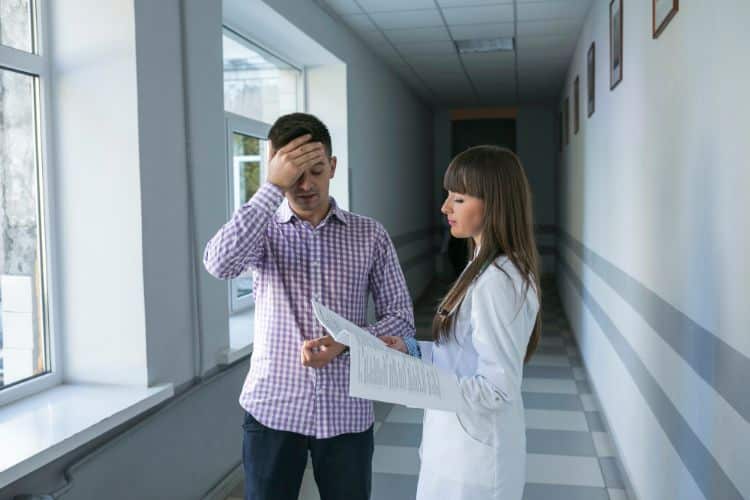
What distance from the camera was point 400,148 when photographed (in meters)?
7.63

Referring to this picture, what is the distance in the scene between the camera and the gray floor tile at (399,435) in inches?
147

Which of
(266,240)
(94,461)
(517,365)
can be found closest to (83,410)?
(94,461)

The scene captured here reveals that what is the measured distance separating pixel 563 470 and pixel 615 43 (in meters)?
2.20

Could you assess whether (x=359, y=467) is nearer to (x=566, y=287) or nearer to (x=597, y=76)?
(x=597, y=76)

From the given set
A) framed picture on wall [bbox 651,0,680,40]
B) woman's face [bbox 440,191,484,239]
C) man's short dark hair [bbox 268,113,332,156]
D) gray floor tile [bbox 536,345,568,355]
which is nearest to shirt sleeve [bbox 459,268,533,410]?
woman's face [bbox 440,191,484,239]

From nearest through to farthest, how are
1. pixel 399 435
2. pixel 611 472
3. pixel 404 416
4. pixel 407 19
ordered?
pixel 611 472 → pixel 399 435 → pixel 404 416 → pixel 407 19

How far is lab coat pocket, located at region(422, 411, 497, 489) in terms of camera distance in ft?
4.49

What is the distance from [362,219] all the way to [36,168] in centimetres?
122

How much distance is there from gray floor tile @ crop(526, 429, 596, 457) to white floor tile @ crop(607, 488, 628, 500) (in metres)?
0.45

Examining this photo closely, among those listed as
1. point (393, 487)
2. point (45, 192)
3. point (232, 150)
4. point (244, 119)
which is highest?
point (244, 119)

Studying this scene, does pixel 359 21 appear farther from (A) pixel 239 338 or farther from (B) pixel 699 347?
(B) pixel 699 347

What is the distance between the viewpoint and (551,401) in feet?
14.6

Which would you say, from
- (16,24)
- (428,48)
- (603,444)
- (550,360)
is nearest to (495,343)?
(16,24)

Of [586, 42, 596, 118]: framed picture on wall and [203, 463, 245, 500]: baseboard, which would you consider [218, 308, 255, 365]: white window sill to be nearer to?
[203, 463, 245, 500]: baseboard
